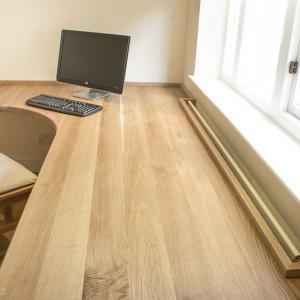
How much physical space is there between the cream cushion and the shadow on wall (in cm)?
94

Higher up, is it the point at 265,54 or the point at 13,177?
the point at 265,54

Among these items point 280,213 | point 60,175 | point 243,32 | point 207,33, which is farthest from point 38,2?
point 280,213

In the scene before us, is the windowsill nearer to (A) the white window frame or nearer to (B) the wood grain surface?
(A) the white window frame

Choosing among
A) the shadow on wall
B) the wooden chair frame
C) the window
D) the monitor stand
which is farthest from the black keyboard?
the window

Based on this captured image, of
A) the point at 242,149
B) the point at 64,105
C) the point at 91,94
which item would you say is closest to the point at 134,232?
the point at 242,149

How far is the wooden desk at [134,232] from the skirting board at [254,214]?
0.02 metres

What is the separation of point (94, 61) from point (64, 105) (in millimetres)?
380

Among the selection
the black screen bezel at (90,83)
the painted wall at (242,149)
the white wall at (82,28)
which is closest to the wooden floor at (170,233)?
the painted wall at (242,149)

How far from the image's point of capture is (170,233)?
1.06 meters

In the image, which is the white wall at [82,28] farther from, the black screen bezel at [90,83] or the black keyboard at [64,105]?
the black keyboard at [64,105]

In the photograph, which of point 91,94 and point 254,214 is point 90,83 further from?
point 254,214

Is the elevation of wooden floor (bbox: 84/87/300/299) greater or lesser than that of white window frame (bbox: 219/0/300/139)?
lesser

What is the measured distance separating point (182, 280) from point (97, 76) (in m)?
1.62

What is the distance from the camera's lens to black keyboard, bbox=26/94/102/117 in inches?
77.9
